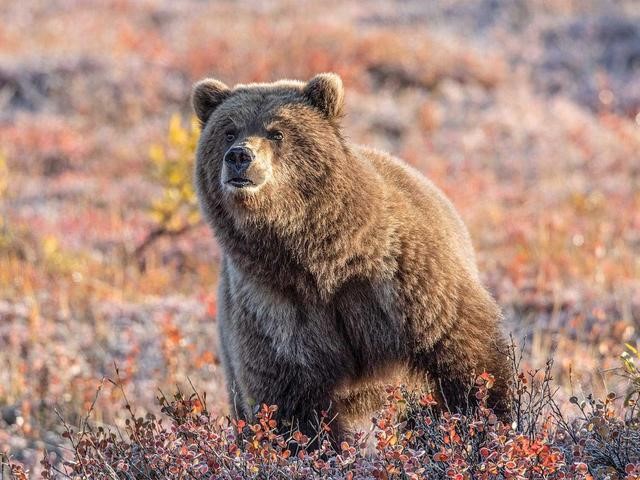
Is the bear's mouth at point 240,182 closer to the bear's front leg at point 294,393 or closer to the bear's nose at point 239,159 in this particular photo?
the bear's nose at point 239,159

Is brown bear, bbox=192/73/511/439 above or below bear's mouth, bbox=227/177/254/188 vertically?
below

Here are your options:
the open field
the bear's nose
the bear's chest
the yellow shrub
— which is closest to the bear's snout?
the bear's nose

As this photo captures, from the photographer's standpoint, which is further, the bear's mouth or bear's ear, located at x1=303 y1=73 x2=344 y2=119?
bear's ear, located at x1=303 y1=73 x2=344 y2=119

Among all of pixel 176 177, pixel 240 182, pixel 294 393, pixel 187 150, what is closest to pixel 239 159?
pixel 240 182

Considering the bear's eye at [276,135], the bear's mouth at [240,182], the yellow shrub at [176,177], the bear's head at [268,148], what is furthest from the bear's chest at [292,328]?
the yellow shrub at [176,177]

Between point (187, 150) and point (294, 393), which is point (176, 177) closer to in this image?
point (187, 150)

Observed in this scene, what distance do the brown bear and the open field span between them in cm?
57

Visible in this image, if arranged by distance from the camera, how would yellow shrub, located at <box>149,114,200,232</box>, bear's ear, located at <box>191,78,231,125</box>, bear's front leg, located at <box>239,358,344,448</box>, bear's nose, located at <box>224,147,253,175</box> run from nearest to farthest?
bear's nose, located at <box>224,147,253,175</box>
bear's front leg, located at <box>239,358,344,448</box>
bear's ear, located at <box>191,78,231,125</box>
yellow shrub, located at <box>149,114,200,232</box>

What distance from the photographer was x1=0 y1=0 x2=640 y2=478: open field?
23.0 ft

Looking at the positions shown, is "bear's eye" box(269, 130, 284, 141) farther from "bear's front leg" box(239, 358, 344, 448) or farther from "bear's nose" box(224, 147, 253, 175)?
"bear's front leg" box(239, 358, 344, 448)

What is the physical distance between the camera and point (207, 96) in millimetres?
4941

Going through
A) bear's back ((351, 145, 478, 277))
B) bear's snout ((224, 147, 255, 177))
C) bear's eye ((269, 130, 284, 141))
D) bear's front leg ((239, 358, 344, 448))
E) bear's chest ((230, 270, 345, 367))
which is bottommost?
bear's front leg ((239, 358, 344, 448))

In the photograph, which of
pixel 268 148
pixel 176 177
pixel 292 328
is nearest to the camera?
pixel 268 148

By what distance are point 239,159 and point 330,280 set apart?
72 cm
